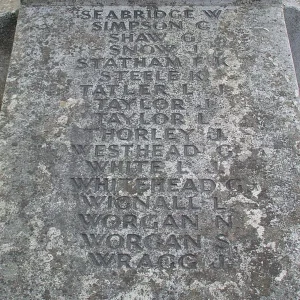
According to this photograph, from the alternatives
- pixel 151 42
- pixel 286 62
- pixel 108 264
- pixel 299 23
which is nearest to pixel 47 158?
pixel 108 264

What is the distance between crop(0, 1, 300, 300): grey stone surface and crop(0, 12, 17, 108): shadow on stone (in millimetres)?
266

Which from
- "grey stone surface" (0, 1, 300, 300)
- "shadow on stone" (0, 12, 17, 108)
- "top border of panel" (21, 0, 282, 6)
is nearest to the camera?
"grey stone surface" (0, 1, 300, 300)

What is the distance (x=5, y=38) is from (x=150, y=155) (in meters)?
1.49

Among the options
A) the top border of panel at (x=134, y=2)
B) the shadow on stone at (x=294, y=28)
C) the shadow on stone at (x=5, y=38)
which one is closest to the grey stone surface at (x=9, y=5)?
the shadow on stone at (x=5, y=38)

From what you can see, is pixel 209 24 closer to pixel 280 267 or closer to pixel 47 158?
pixel 47 158

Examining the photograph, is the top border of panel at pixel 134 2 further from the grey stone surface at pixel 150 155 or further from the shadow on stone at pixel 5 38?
the shadow on stone at pixel 5 38

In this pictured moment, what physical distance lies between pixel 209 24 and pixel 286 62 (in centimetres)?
51

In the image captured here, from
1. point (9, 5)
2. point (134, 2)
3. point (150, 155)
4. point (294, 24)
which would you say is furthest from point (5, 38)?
point (294, 24)

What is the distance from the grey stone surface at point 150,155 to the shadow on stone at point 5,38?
27cm

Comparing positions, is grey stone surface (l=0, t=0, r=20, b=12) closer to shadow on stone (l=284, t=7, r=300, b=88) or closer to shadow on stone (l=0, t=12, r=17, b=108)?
shadow on stone (l=0, t=12, r=17, b=108)

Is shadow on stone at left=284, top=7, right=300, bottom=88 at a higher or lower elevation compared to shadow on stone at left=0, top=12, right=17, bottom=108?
higher

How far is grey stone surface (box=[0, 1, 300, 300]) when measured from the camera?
2877 mm

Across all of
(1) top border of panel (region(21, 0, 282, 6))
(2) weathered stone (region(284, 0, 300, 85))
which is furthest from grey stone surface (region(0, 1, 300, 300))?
(2) weathered stone (region(284, 0, 300, 85))

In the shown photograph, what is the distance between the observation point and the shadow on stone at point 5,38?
3.94 meters
